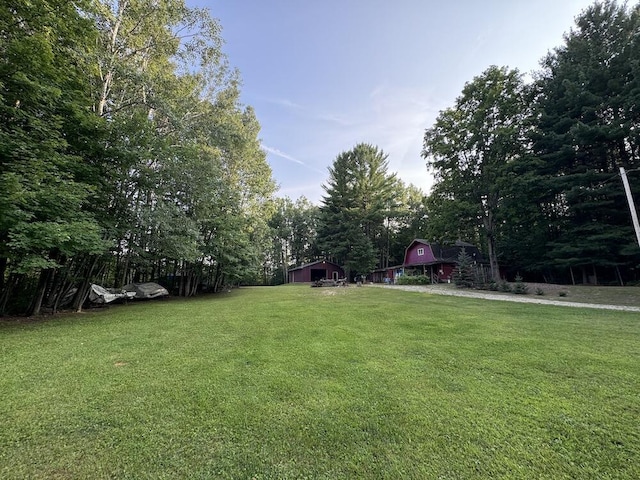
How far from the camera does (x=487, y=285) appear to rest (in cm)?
1563

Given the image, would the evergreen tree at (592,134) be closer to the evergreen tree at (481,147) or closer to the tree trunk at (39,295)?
the evergreen tree at (481,147)

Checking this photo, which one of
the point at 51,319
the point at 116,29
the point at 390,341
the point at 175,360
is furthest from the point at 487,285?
the point at 116,29

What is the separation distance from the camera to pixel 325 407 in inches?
100

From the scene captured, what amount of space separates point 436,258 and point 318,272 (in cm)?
1553

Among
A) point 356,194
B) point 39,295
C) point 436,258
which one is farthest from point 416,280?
point 39,295

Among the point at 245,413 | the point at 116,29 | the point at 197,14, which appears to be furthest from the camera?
the point at 197,14

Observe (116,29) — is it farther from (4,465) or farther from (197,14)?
(4,465)

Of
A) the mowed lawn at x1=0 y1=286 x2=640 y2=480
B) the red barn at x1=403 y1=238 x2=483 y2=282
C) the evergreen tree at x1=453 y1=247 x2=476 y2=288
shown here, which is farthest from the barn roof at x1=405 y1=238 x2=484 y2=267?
the mowed lawn at x1=0 y1=286 x2=640 y2=480

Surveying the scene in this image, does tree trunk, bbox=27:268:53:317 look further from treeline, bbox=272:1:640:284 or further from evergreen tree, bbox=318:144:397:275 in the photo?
evergreen tree, bbox=318:144:397:275

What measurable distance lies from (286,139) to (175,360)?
19.6 meters

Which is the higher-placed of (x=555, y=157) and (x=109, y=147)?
(x=555, y=157)

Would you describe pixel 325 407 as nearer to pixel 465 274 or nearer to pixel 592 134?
pixel 465 274

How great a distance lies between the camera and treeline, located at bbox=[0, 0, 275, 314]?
581 cm

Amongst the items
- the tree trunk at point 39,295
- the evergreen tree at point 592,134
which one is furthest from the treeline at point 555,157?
the tree trunk at point 39,295
